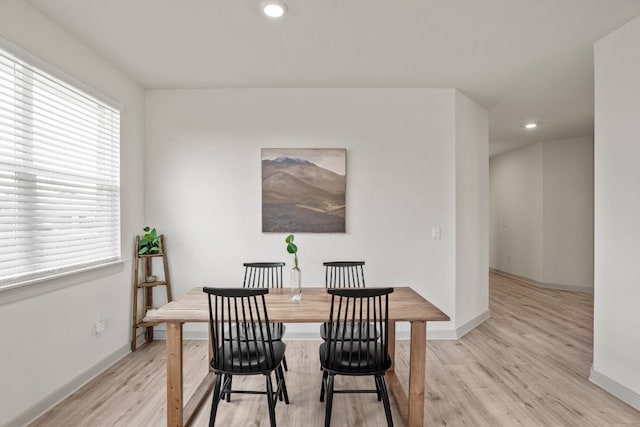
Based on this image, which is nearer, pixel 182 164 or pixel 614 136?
pixel 614 136

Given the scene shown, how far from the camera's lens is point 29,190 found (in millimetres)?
2158

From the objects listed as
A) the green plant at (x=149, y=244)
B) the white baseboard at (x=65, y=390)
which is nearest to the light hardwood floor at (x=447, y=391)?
the white baseboard at (x=65, y=390)

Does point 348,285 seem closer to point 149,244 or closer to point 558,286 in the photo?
point 149,244

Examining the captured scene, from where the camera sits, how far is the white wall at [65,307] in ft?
6.59

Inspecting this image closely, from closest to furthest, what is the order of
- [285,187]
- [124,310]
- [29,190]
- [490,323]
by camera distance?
[29,190], [124,310], [285,187], [490,323]

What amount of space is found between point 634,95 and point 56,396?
15.3 feet

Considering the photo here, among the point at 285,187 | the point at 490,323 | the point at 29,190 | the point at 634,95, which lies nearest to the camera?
the point at 29,190

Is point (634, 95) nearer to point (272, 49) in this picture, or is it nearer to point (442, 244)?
point (442, 244)

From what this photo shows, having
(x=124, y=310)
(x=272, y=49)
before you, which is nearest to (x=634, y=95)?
(x=272, y=49)

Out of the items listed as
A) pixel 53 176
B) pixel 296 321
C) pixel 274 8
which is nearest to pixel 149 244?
pixel 53 176

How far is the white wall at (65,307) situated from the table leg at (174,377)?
97 centimetres

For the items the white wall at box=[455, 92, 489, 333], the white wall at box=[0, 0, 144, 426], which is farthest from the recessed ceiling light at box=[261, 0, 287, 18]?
the white wall at box=[455, 92, 489, 333]

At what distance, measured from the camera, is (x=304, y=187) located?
3484mm

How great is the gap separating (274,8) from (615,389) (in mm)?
3694
